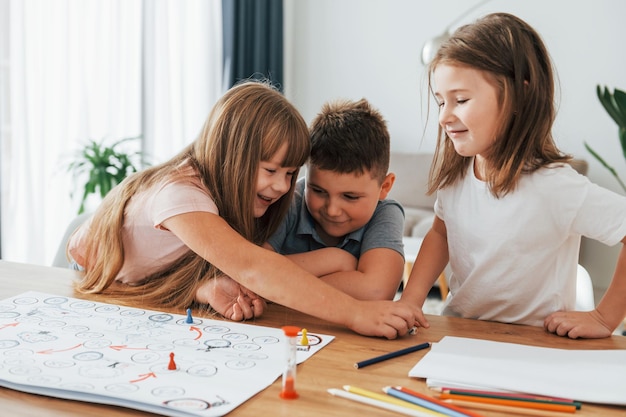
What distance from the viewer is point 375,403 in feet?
2.31

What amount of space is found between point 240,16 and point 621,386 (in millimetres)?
3998

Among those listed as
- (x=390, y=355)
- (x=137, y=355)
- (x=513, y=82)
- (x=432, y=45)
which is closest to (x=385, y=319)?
(x=390, y=355)

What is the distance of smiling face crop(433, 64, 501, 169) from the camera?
117cm

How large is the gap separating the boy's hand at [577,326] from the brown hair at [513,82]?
0.87ft

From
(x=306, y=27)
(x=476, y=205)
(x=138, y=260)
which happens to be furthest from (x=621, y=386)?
(x=306, y=27)

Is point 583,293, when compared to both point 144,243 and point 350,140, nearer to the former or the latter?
point 350,140

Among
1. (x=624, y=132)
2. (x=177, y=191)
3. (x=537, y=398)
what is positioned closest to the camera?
(x=537, y=398)

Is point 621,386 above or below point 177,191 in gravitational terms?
below

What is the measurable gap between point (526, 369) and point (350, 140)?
66 cm

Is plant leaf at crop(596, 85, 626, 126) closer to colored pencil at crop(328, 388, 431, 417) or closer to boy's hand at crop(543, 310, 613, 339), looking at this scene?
boy's hand at crop(543, 310, 613, 339)

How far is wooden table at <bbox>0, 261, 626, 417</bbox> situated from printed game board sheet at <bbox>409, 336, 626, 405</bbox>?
2 cm

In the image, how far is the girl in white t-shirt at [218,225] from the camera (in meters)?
1.05

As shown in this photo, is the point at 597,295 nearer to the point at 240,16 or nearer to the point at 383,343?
the point at 240,16

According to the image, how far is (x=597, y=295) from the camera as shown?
4023mm
